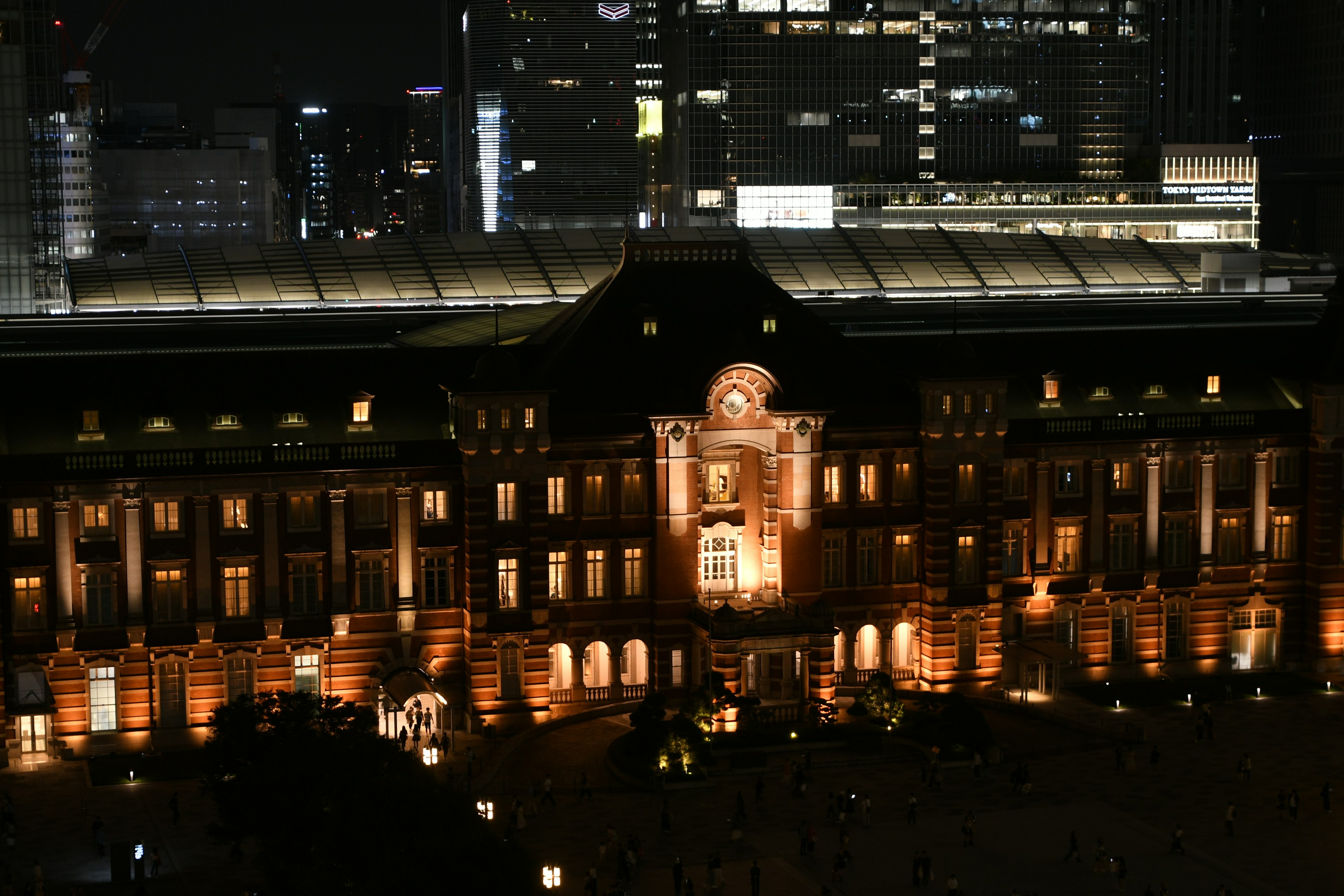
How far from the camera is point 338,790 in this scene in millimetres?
80500

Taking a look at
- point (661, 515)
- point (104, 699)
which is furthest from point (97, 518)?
point (661, 515)

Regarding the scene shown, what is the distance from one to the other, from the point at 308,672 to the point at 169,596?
8293 mm

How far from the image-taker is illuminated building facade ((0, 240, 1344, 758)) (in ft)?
345

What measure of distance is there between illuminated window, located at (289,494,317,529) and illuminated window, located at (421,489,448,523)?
5670mm

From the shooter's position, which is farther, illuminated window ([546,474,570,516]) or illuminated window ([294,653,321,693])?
illuminated window ([546,474,570,516])

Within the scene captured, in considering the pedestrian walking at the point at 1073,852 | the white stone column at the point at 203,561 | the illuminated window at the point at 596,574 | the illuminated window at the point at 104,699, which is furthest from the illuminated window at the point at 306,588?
the pedestrian walking at the point at 1073,852

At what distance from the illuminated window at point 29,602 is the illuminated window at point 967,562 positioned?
48.8 metres

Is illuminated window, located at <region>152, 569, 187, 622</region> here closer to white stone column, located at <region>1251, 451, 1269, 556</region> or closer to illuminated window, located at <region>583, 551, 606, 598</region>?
illuminated window, located at <region>583, 551, 606, 598</region>

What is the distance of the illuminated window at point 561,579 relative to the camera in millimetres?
110938

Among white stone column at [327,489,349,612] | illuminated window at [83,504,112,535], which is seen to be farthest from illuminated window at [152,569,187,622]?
white stone column at [327,489,349,612]

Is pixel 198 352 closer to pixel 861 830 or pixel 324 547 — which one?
pixel 324 547

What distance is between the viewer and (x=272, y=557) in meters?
107

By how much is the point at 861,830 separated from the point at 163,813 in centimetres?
3237

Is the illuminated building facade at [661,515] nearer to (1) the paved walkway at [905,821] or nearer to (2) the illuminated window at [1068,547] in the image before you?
(2) the illuminated window at [1068,547]
